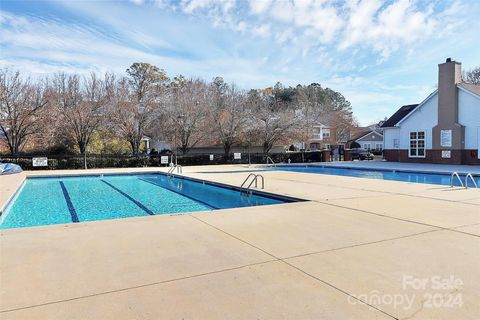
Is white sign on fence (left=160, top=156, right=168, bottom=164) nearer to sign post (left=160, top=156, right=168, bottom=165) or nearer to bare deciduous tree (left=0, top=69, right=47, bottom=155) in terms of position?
sign post (left=160, top=156, right=168, bottom=165)

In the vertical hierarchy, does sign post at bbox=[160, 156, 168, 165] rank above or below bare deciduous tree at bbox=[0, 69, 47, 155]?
below

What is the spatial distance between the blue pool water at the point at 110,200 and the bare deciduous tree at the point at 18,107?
841 centimetres

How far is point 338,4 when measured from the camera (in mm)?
12766

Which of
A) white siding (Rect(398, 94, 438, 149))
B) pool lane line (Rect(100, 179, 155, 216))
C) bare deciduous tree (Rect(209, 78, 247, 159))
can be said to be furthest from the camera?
bare deciduous tree (Rect(209, 78, 247, 159))

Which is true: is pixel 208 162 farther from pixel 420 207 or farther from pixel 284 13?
pixel 420 207

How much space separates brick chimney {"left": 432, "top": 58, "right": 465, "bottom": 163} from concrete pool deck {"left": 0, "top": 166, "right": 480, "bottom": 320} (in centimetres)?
1746

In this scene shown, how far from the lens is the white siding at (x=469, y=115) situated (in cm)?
2025

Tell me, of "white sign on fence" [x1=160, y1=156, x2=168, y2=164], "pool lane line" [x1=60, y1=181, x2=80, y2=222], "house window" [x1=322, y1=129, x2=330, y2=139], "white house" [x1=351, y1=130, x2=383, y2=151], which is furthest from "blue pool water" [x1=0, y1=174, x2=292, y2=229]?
"white house" [x1=351, y1=130, x2=383, y2=151]

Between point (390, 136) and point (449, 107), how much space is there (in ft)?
17.7

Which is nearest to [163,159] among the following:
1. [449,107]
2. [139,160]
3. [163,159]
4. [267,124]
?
[163,159]

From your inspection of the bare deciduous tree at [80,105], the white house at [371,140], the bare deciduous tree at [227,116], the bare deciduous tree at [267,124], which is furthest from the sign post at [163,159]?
the white house at [371,140]

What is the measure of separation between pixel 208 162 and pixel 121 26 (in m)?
13.7

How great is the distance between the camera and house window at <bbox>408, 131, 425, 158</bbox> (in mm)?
23516

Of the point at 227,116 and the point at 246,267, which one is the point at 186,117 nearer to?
the point at 227,116
